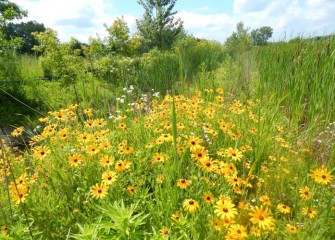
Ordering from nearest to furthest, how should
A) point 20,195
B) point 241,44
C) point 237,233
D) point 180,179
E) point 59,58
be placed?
point 237,233
point 20,195
point 180,179
point 241,44
point 59,58

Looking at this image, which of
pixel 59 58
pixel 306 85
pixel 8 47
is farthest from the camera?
pixel 8 47

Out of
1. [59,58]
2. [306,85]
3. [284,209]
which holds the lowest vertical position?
[284,209]

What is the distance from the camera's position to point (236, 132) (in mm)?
2375

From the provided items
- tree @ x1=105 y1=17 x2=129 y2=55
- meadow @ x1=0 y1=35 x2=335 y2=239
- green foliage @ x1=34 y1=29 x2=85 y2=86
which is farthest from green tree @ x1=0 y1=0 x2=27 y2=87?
meadow @ x1=0 y1=35 x2=335 y2=239

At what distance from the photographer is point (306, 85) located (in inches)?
129

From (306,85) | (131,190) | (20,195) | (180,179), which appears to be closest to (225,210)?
(180,179)

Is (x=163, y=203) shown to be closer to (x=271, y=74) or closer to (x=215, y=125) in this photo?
(x=215, y=125)

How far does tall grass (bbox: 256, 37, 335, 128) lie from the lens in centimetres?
295

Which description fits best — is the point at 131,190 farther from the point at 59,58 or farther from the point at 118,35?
the point at 118,35

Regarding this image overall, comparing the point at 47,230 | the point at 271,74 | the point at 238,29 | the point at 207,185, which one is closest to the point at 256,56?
the point at 271,74

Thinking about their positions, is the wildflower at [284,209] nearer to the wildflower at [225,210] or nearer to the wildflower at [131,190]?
the wildflower at [225,210]

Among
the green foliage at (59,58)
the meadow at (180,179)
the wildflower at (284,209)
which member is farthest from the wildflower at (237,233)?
the green foliage at (59,58)

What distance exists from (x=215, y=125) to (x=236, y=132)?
0.66ft

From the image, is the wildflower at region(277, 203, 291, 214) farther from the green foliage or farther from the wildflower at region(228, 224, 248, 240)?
the green foliage
